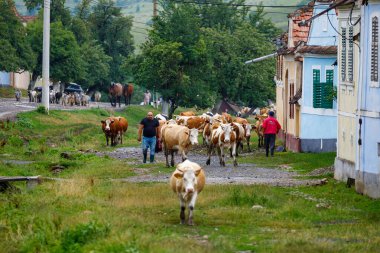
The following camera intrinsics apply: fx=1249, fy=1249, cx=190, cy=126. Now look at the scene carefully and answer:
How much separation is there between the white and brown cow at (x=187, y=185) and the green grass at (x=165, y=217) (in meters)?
0.37

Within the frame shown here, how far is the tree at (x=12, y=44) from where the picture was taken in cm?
8775

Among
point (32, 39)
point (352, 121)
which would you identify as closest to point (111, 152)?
point (352, 121)

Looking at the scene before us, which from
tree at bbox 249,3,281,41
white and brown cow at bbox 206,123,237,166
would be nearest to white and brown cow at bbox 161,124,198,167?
white and brown cow at bbox 206,123,237,166

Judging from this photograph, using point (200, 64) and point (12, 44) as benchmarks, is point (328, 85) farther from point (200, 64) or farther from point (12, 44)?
point (12, 44)

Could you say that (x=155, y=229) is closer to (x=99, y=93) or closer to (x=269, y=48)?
(x=269, y=48)

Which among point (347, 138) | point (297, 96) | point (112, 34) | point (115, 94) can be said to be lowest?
point (347, 138)

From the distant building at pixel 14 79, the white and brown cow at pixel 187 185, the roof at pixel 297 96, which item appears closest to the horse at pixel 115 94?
the distant building at pixel 14 79

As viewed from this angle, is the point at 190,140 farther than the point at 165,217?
Yes

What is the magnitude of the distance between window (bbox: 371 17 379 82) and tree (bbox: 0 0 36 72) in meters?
59.6

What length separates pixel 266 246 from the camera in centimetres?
2064

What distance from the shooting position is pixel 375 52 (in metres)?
30.0

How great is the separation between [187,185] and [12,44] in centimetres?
6765

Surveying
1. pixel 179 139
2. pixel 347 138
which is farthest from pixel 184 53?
pixel 347 138

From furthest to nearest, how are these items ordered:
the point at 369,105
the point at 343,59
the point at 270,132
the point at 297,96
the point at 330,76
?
the point at 297,96 → the point at 330,76 → the point at 270,132 → the point at 343,59 → the point at 369,105
